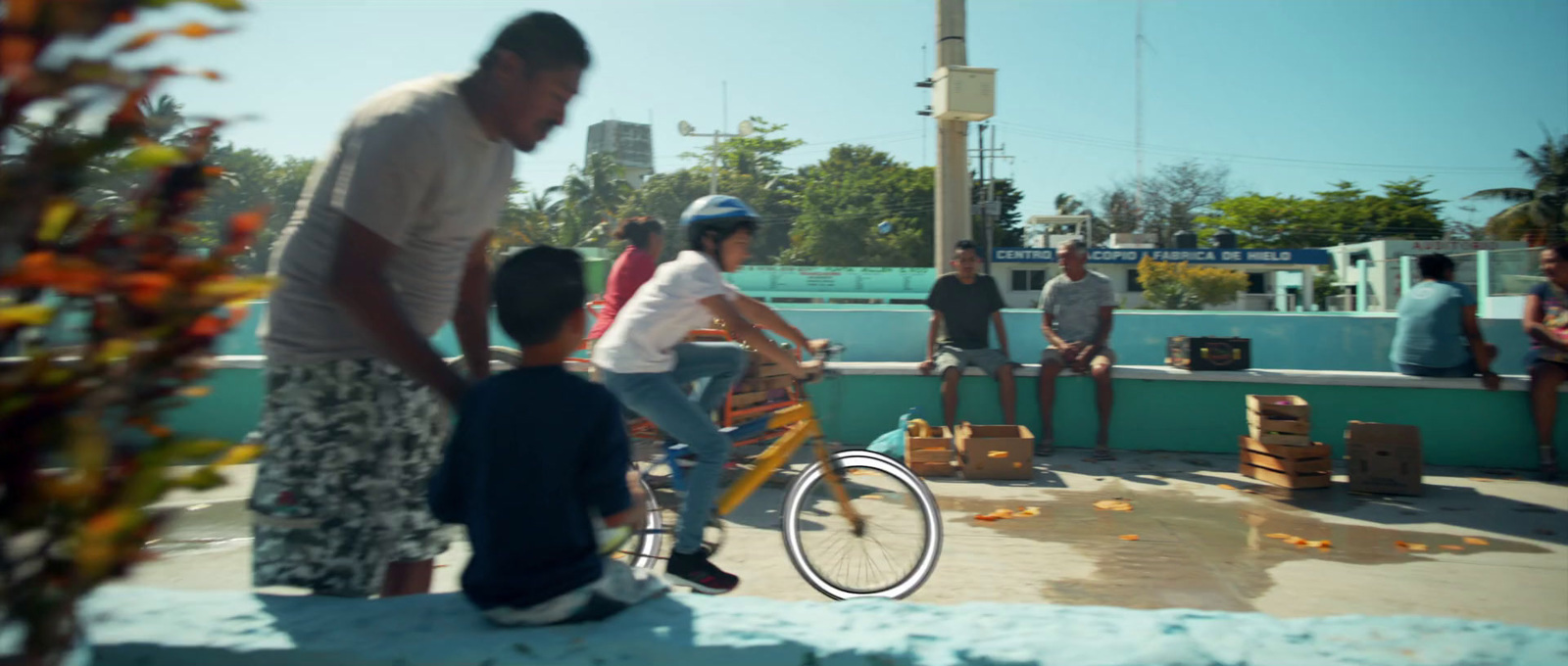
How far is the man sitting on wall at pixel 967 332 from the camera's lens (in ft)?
25.6

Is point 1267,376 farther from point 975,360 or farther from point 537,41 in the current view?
point 537,41

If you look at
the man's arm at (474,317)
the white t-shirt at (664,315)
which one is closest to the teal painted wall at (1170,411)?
the white t-shirt at (664,315)

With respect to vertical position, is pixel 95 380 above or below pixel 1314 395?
above

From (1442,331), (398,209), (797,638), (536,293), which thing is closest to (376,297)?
(398,209)

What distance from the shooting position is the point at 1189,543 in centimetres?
507

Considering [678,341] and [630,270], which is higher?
[630,270]

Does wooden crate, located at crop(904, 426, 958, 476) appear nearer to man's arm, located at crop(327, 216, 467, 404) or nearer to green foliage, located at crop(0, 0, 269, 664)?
man's arm, located at crop(327, 216, 467, 404)

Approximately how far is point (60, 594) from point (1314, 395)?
27.5 ft

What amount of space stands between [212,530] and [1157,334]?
9.08 meters

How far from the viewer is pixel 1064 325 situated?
26.1ft

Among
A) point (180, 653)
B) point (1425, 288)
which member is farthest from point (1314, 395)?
point (180, 653)

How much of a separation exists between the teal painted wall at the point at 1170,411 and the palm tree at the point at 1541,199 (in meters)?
56.8

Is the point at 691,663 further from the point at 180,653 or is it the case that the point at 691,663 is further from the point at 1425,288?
the point at 1425,288

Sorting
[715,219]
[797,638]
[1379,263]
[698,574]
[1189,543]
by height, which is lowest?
[1189,543]
